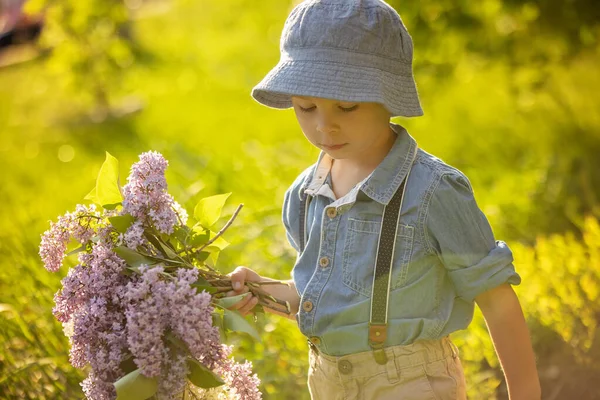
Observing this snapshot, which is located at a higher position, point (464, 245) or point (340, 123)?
point (340, 123)

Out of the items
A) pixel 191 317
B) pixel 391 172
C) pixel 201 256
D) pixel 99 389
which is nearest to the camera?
pixel 191 317

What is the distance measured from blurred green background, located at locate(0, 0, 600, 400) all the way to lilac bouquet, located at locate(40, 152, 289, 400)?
44.2 inches

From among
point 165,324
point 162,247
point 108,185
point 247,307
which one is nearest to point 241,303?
point 247,307

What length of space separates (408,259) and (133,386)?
729 mm

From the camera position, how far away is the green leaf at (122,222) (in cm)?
208

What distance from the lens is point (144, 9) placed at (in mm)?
17672

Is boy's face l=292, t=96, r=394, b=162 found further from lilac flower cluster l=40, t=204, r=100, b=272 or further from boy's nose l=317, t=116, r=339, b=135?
lilac flower cluster l=40, t=204, r=100, b=272

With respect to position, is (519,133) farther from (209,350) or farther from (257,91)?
(209,350)

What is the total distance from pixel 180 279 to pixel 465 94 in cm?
546

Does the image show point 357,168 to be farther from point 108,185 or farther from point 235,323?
point 108,185

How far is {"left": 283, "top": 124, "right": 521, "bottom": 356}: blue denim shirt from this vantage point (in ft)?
6.90

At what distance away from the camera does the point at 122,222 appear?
2.08 m

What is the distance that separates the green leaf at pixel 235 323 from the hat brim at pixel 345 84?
1.83 feet

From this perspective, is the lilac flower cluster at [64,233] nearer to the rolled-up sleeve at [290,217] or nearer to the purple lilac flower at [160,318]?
the purple lilac flower at [160,318]
